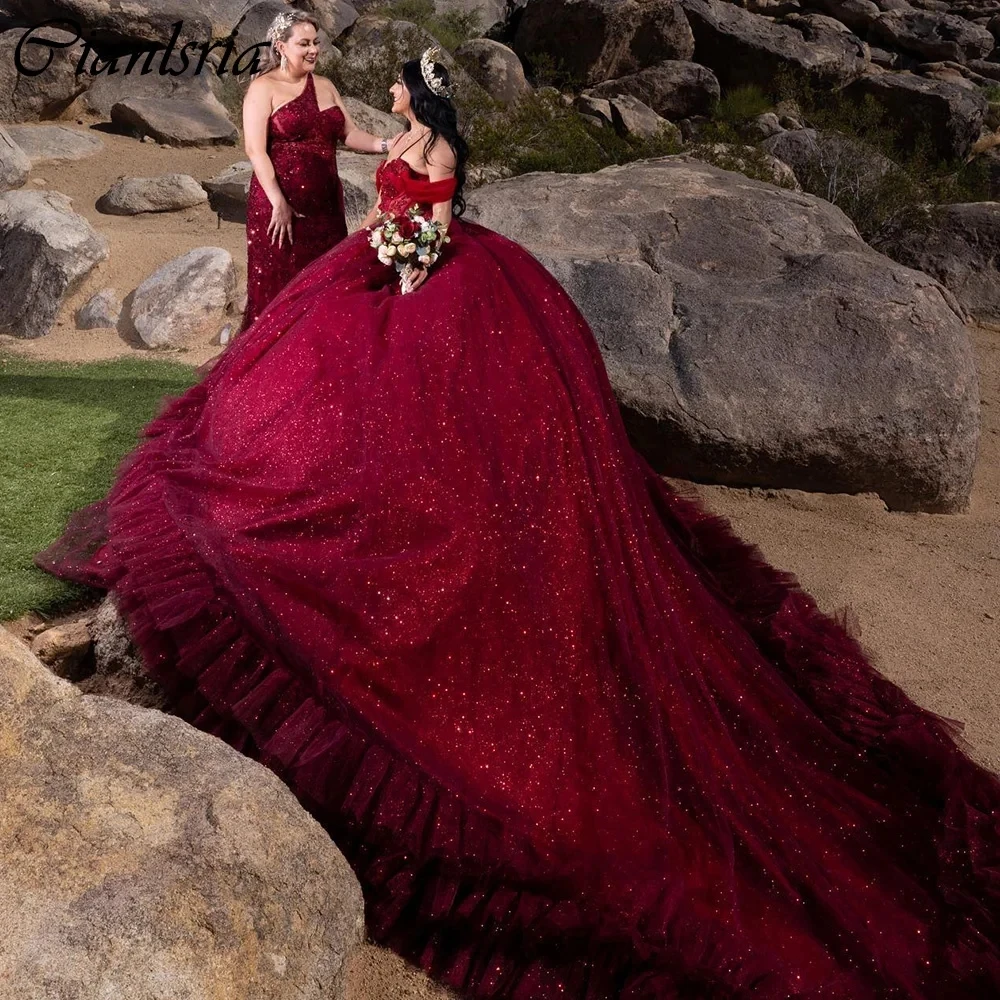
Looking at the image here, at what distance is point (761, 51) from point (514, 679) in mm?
14586

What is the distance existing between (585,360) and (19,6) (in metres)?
10.6

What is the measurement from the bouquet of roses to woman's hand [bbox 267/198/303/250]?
1257mm

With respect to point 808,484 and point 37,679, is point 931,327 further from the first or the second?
point 37,679

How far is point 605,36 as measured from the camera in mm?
14547

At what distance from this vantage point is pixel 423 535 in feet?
8.61

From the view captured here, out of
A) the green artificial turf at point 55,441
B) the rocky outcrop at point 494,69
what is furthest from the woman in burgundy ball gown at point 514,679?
the rocky outcrop at point 494,69

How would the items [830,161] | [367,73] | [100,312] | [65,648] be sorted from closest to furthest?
[65,648]
[100,312]
[830,161]
[367,73]

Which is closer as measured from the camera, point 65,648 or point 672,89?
point 65,648

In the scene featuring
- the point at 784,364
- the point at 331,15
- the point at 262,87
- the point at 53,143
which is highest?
the point at 262,87

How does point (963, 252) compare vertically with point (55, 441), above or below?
above

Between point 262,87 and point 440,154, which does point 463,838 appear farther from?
point 262,87

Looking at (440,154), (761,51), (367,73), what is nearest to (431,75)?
(440,154)

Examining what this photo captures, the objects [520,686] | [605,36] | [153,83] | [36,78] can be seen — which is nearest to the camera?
[520,686]

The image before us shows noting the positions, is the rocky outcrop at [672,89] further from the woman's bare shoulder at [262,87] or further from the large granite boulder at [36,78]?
the woman's bare shoulder at [262,87]
